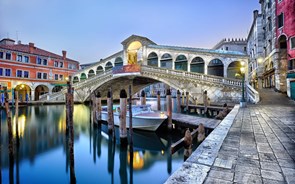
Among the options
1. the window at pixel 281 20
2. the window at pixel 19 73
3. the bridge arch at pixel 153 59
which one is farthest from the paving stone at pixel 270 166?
the window at pixel 19 73

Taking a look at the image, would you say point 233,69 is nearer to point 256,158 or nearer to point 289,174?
point 256,158

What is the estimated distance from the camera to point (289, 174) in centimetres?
214

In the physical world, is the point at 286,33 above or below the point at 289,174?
above

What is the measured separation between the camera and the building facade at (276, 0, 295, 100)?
45.1 ft

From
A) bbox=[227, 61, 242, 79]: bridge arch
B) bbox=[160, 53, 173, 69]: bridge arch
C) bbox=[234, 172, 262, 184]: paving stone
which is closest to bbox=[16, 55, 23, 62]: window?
bbox=[160, 53, 173, 69]: bridge arch

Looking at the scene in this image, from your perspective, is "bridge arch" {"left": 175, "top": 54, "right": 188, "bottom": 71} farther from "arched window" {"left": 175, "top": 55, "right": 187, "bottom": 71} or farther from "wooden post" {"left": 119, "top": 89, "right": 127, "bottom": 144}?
"wooden post" {"left": 119, "top": 89, "right": 127, "bottom": 144}

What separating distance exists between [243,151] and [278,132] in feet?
6.66

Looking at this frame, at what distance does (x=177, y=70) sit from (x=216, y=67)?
660cm

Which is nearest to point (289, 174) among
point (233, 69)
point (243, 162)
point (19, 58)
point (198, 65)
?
point (243, 162)

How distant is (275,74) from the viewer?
15.3 metres

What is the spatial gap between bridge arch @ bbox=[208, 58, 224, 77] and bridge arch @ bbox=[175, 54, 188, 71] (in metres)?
3.03

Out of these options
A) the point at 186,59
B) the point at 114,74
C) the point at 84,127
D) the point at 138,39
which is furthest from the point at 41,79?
the point at 186,59

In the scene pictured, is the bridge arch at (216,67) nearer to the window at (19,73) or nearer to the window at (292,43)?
the window at (292,43)

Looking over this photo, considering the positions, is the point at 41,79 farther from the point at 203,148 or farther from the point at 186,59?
the point at 203,148
